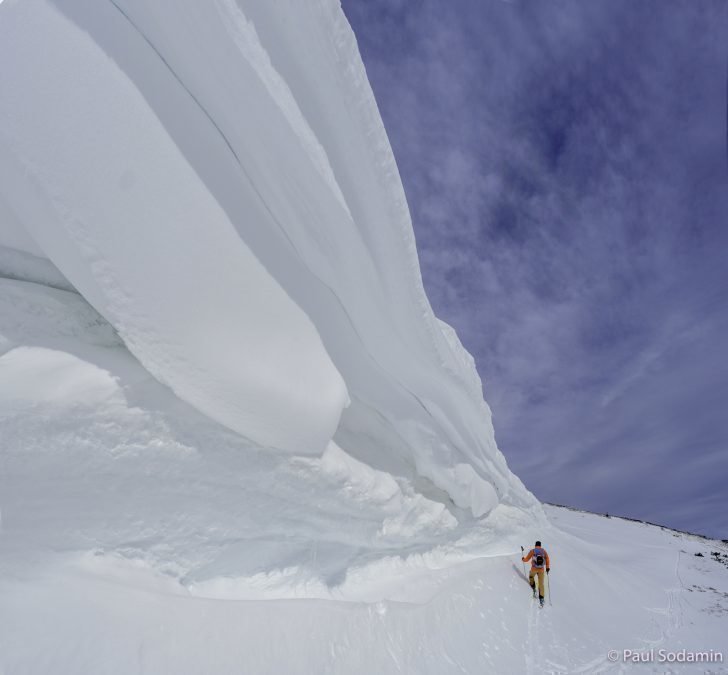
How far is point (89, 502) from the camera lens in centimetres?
316

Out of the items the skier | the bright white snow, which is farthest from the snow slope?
the skier

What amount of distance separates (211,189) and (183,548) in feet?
10.4

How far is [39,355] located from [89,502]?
120cm

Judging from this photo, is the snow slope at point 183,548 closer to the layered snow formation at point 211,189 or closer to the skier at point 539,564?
the layered snow formation at point 211,189

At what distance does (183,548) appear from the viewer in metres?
3.59

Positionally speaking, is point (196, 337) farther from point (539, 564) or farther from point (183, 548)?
point (539, 564)

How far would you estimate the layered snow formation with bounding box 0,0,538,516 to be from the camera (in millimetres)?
2879

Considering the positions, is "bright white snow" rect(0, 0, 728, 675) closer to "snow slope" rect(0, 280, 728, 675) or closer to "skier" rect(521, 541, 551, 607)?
"snow slope" rect(0, 280, 728, 675)

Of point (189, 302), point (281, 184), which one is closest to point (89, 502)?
point (189, 302)

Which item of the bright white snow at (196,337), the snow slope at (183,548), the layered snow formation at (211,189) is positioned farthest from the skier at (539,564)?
the layered snow formation at (211,189)

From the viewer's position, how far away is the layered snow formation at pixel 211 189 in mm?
2879

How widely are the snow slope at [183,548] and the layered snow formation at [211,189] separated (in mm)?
360

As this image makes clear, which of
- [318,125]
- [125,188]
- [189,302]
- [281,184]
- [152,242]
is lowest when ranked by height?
[189,302]

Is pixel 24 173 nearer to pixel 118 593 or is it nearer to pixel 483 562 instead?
pixel 118 593
